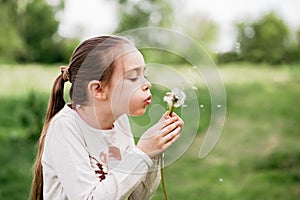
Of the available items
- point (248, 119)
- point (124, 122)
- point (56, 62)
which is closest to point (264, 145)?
point (248, 119)

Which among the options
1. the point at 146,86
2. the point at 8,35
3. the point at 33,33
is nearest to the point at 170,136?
the point at 146,86

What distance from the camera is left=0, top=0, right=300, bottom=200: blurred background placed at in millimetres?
4109

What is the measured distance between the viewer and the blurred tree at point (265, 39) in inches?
424

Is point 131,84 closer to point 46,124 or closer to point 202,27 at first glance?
point 46,124

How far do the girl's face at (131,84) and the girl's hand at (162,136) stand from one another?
0.19ft

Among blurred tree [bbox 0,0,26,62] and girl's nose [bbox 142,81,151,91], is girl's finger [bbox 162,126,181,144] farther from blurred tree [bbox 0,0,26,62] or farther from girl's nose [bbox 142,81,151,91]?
blurred tree [bbox 0,0,26,62]

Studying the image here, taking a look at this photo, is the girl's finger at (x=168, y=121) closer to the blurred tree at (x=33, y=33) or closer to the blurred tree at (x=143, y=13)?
the blurred tree at (x=143, y=13)

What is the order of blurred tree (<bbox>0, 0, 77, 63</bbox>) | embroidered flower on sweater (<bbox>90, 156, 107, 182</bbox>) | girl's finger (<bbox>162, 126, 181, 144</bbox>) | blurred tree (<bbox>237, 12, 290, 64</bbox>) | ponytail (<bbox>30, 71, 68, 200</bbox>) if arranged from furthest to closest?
blurred tree (<bbox>0, 0, 77, 63</bbox>) → blurred tree (<bbox>237, 12, 290, 64</bbox>) → ponytail (<bbox>30, 71, 68, 200</bbox>) → embroidered flower on sweater (<bbox>90, 156, 107, 182</bbox>) → girl's finger (<bbox>162, 126, 181, 144</bbox>)

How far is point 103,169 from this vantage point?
1593mm

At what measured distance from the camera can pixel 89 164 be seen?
1.54 meters

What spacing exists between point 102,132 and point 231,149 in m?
3.64

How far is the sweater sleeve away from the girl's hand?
0.07ft

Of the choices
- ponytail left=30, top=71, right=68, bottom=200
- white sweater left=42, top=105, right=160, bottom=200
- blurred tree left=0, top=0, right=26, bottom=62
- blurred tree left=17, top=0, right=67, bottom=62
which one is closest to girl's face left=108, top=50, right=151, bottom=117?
white sweater left=42, top=105, right=160, bottom=200

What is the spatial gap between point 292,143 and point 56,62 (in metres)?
7.71
